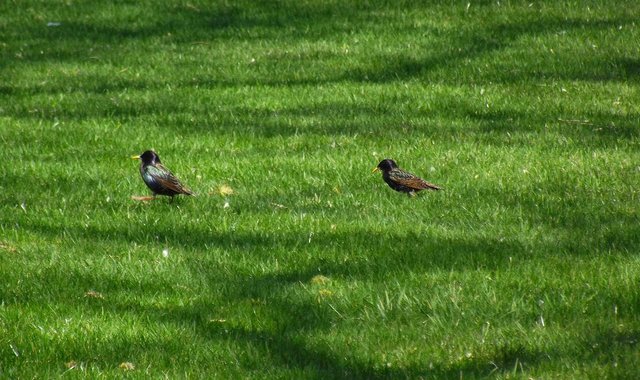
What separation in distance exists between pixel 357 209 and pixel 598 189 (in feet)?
6.07

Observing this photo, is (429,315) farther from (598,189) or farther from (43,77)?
(43,77)

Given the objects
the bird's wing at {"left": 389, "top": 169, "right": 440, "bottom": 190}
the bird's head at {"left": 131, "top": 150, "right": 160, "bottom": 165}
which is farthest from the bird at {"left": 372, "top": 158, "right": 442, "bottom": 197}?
the bird's head at {"left": 131, "top": 150, "right": 160, "bottom": 165}

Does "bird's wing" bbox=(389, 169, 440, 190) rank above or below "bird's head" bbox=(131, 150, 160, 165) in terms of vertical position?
below

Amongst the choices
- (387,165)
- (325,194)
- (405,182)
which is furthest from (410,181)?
(325,194)

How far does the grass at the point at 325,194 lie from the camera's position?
5.71 meters

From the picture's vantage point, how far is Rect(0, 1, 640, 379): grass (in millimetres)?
5707

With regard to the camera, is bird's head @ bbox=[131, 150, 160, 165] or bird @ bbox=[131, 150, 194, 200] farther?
bird's head @ bbox=[131, 150, 160, 165]

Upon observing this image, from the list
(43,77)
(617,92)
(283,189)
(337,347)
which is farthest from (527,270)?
(43,77)

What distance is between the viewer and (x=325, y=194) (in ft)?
28.8

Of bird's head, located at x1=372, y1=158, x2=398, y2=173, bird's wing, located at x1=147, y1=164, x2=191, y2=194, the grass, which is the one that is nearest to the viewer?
the grass

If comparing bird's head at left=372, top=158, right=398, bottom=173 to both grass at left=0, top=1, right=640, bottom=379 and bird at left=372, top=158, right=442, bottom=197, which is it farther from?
grass at left=0, top=1, right=640, bottom=379

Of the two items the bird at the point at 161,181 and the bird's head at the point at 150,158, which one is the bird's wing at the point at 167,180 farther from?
the bird's head at the point at 150,158

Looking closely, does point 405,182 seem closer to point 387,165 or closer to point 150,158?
point 387,165

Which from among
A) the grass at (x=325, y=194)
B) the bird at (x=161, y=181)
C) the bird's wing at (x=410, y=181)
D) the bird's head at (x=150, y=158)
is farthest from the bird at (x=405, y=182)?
the bird's head at (x=150, y=158)
